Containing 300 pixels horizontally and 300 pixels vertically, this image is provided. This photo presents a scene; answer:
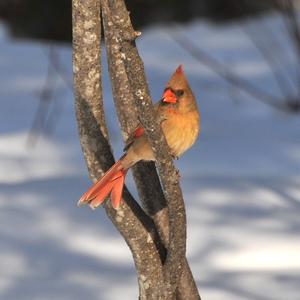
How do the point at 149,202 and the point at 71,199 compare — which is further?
the point at 71,199

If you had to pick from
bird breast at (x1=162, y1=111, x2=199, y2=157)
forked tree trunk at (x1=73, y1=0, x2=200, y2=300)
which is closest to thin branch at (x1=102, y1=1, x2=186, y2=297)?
forked tree trunk at (x1=73, y1=0, x2=200, y2=300)

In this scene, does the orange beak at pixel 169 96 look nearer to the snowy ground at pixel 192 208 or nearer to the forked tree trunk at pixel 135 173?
the forked tree trunk at pixel 135 173

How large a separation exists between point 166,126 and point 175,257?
0.35 metres

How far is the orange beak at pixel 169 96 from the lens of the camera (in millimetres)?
2490

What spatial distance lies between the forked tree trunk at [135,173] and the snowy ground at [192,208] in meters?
0.53

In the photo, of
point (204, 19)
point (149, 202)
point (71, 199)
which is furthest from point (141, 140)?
point (204, 19)

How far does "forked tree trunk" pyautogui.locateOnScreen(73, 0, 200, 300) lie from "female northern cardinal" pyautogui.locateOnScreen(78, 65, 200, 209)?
96 millimetres

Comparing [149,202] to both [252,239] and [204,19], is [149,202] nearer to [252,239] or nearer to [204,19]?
[252,239]

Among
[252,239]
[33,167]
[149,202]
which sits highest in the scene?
[33,167]

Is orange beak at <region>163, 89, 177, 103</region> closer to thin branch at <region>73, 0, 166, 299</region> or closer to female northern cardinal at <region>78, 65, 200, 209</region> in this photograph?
female northern cardinal at <region>78, 65, 200, 209</region>

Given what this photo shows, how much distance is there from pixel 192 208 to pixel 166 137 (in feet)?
5.02

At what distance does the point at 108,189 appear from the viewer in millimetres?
2588

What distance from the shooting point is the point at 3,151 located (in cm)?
529

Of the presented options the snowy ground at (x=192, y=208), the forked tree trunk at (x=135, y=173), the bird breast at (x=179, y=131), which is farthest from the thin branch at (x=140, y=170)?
the snowy ground at (x=192, y=208)
